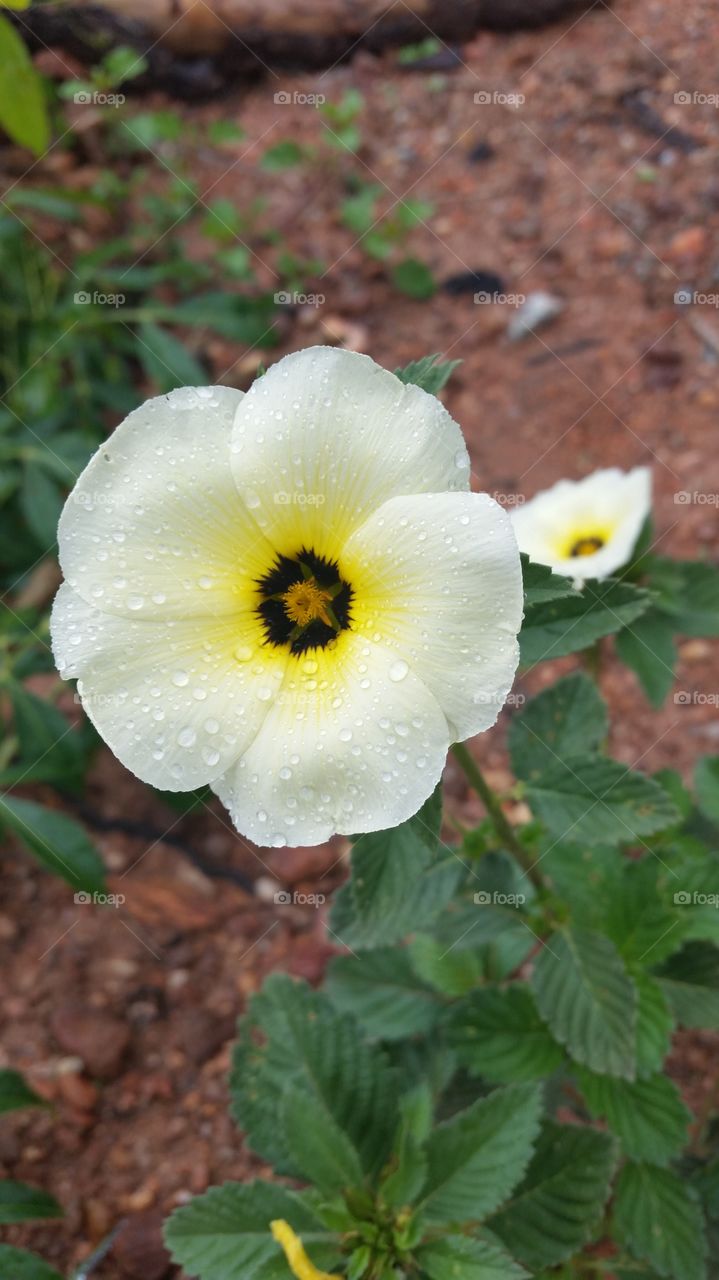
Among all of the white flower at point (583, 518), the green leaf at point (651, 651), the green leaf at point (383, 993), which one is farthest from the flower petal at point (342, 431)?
the green leaf at point (383, 993)

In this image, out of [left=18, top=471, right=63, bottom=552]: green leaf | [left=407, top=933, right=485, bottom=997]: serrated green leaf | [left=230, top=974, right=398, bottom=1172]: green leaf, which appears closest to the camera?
[left=230, top=974, right=398, bottom=1172]: green leaf

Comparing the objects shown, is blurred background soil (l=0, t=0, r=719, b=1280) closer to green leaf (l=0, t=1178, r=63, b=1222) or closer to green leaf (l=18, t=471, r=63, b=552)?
green leaf (l=0, t=1178, r=63, b=1222)

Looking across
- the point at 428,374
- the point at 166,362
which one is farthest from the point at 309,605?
the point at 166,362

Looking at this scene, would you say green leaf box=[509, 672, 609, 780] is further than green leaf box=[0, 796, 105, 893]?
No

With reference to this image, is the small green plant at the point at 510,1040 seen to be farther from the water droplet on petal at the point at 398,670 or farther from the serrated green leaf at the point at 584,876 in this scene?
the water droplet on petal at the point at 398,670

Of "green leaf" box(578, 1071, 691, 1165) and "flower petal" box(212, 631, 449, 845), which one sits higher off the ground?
"flower petal" box(212, 631, 449, 845)

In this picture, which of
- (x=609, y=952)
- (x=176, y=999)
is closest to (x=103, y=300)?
(x=176, y=999)

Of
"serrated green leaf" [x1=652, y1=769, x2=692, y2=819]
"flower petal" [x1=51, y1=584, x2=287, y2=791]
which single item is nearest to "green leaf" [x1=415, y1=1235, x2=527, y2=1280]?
"flower petal" [x1=51, y1=584, x2=287, y2=791]
